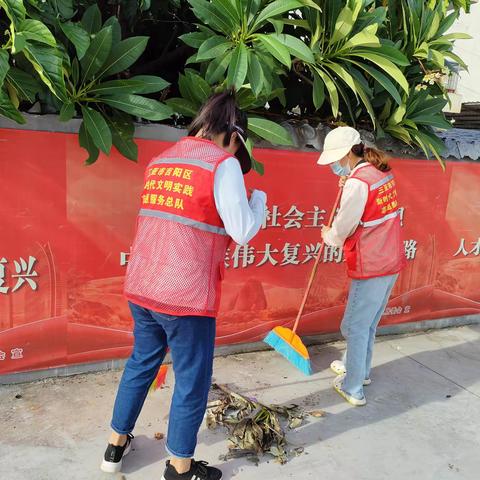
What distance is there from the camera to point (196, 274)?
1979mm

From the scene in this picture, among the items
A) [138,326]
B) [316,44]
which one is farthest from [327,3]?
[138,326]

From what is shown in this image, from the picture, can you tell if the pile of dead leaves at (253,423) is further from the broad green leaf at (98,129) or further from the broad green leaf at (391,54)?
the broad green leaf at (391,54)

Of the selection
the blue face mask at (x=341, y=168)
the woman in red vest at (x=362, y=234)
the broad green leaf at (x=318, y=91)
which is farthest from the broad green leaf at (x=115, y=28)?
the blue face mask at (x=341, y=168)

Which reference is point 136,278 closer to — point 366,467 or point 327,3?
point 366,467

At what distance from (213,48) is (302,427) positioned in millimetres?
2069

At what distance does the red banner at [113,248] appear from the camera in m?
2.75

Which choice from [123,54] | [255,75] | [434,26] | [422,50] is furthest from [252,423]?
[434,26]

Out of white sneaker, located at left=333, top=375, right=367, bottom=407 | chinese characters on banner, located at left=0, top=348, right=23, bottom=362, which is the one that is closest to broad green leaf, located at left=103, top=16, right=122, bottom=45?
chinese characters on banner, located at left=0, top=348, right=23, bottom=362

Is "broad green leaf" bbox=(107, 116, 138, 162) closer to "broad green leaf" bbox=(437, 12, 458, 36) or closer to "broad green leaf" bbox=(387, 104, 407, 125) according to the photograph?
"broad green leaf" bbox=(387, 104, 407, 125)

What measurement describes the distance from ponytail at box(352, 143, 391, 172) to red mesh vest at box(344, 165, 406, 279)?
0.11 feet

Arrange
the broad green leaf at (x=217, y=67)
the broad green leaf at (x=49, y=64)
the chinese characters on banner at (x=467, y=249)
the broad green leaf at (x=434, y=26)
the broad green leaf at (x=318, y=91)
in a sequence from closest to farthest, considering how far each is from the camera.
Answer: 1. the broad green leaf at (x=49, y=64)
2. the broad green leaf at (x=217, y=67)
3. the broad green leaf at (x=318, y=91)
4. the broad green leaf at (x=434, y=26)
5. the chinese characters on banner at (x=467, y=249)

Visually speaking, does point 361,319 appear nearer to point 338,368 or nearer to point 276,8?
point 338,368

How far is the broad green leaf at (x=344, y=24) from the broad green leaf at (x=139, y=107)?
3.60 feet

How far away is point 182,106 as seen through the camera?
2873 mm
